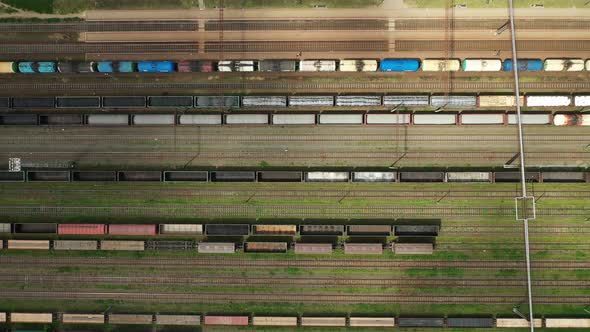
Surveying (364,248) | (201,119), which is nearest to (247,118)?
(201,119)

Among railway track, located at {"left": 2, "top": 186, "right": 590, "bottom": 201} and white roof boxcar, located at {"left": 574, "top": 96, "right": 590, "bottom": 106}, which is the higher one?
white roof boxcar, located at {"left": 574, "top": 96, "right": 590, "bottom": 106}

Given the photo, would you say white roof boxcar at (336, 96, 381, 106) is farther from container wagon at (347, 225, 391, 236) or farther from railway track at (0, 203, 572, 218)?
container wagon at (347, 225, 391, 236)

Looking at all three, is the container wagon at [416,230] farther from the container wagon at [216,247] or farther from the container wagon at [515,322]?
the container wagon at [216,247]

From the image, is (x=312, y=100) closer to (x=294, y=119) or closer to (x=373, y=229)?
(x=294, y=119)

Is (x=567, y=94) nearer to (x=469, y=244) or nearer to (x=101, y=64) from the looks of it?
(x=469, y=244)

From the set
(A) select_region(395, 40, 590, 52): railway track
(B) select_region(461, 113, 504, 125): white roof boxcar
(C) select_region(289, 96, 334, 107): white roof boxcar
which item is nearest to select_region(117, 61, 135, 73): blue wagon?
(C) select_region(289, 96, 334, 107): white roof boxcar

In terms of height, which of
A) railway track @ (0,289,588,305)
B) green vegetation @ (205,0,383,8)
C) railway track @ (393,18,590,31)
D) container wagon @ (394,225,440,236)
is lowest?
railway track @ (0,289,588,305)
